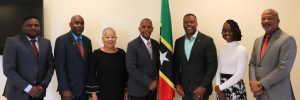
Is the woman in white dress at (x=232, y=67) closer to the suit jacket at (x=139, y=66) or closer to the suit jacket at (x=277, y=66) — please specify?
the suit jacket at (x=277, y=66)

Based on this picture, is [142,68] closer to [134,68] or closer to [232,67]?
[134,68]

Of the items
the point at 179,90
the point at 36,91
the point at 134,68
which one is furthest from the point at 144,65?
the point at 36,91

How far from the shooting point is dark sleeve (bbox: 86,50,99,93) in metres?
3.43

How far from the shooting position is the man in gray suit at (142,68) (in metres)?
3.37

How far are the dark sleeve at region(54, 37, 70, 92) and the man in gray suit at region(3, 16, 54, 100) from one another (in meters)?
0.12

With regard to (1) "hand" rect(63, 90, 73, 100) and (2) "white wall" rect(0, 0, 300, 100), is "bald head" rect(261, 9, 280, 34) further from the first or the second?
(1) "hand" rect(63, 90, 73, 100)

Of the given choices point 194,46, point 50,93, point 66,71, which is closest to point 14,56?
point 66,71

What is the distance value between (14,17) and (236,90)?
9.03 feet

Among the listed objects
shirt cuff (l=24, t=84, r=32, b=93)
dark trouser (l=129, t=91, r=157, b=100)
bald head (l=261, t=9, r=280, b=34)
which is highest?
bald head (l=261, t=9, r=280, b=34)

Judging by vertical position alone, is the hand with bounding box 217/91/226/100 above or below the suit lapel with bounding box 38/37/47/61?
below

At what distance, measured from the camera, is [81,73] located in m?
3.43

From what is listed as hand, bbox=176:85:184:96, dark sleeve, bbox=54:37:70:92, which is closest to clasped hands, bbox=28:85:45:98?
dark sleeve, bbox=54:37:70:92

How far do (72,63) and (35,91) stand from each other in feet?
1.73

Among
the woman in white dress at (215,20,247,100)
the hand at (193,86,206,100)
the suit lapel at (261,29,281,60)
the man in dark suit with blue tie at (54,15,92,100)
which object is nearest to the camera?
the suit lapel at (261,29,281,60)
